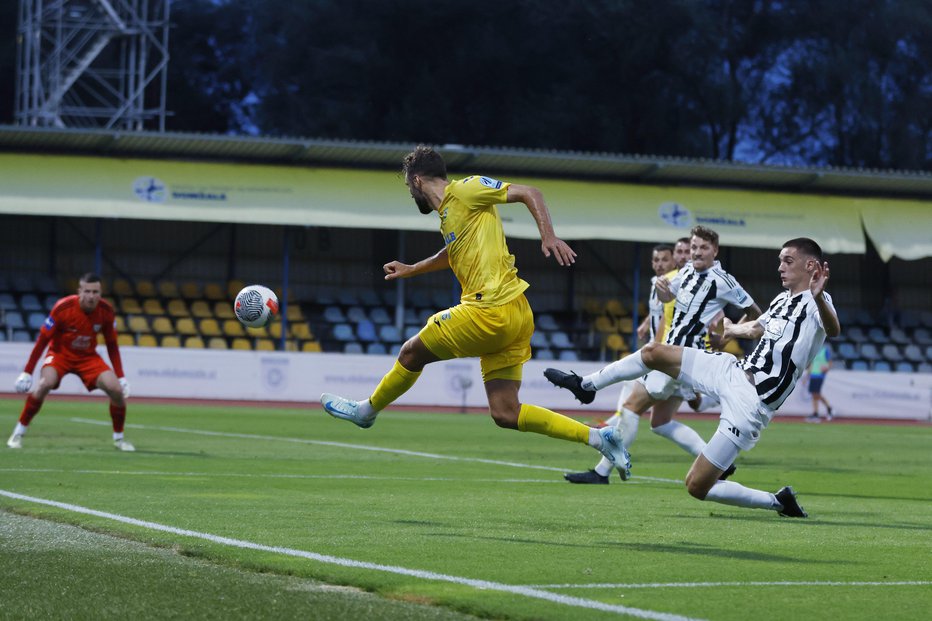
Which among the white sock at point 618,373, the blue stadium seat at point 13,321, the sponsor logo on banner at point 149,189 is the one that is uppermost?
the sponsor logo on banner at point 149,189

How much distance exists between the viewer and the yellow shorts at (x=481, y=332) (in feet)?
30.1

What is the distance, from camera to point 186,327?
35.8 metres

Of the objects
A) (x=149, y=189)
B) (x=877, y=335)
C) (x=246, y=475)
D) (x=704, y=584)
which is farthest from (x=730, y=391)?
(x=877, y=335)

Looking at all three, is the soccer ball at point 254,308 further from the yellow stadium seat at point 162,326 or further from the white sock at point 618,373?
the yellow stadium seat at point 162,326

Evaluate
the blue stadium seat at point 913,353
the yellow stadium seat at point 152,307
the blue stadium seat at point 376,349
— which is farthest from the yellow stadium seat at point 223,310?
the blue stadium seat at point 913,353

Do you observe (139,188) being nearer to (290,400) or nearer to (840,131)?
(290,400)

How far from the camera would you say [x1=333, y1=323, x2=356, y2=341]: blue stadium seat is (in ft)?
121

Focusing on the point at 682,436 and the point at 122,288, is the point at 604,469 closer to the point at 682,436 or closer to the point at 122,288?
the point at 682,436

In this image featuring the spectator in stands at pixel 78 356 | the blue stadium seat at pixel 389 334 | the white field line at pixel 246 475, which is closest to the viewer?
the white field line at pixel 246 475

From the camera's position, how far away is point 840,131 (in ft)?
183

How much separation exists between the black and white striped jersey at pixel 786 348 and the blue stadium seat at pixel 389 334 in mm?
27775

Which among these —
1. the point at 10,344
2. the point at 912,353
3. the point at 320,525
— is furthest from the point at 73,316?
the point at 912,353

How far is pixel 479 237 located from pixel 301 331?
1107 inches

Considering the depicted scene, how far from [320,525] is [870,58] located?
50436 millimetres
